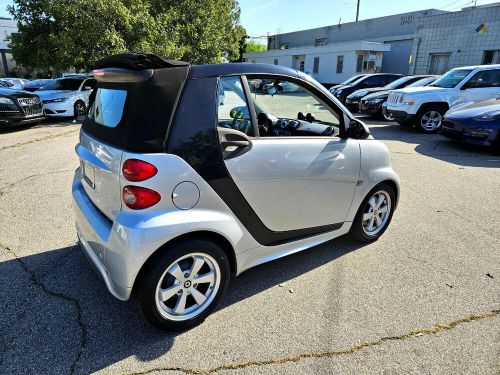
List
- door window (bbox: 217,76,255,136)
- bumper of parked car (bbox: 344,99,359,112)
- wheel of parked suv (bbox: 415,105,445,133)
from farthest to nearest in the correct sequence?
bumper of parked car (bbox: 344,99,359,112) → wheel of parked suv (bbox: 415,105,445,133) → door window (bbox: 217,76,255,136)

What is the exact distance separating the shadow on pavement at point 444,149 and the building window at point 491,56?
14.7m

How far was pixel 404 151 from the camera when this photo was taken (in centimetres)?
851

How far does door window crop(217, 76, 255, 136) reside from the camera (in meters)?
2.61

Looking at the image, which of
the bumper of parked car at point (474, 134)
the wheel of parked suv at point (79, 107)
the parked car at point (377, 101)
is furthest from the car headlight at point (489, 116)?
the wheel of parked suv at point (79, 107)

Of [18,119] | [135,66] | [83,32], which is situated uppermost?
[83,32]

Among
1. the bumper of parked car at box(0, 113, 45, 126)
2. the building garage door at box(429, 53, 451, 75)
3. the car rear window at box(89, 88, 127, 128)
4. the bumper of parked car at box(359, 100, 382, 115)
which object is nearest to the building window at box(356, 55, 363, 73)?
the building garage door at box(429, 53, 451, 75)

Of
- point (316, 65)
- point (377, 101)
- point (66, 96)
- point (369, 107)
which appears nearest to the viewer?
point (66, 96)

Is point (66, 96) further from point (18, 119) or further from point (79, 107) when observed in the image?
point (18, 119)

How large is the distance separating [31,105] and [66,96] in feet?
6.79

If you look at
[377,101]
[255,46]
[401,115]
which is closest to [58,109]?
[401,115]

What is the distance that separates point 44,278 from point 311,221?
7.77 feet

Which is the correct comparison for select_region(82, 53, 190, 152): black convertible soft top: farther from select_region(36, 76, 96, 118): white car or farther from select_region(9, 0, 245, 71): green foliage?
select_region(9, 0, 245, 71): green foliage

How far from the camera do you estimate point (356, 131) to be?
336cm

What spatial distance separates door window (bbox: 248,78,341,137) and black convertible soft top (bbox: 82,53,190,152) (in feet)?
2.24
